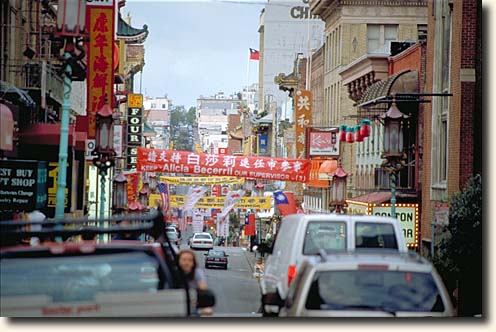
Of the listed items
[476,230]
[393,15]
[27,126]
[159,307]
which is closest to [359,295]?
[159,307]

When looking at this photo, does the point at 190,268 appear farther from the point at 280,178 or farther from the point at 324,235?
the point at 280,178

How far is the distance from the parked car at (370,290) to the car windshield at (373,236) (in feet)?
15.1

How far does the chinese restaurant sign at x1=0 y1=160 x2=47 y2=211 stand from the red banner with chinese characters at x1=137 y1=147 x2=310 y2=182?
63.6 ft

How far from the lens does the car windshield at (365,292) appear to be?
1221cm

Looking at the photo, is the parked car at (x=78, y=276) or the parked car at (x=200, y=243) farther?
the parked car at (x=200, y=243)

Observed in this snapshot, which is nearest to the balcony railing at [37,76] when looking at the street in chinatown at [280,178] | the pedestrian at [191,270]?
the street in chinatown at [280,178]

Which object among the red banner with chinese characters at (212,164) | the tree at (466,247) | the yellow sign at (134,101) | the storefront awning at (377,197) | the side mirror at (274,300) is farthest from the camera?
the yellow sign at (134,101)

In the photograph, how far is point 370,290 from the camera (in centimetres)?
1227

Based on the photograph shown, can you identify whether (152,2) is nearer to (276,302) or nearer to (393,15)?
(276,302)

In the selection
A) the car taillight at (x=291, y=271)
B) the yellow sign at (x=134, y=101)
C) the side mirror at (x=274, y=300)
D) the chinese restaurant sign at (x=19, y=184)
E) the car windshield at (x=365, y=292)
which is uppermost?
the yellow sign at (x=134, y=101)

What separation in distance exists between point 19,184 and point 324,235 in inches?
362

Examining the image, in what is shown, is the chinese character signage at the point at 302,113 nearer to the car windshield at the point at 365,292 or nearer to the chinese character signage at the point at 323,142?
the chinese character signage at the point at 323,142

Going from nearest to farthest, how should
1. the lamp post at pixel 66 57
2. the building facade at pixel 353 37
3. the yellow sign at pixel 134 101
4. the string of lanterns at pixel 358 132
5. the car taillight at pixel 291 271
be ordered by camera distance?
the car taillight at pixel 291 271 < the lamp post at pixel 66 57 < the string of lanterns at pixel 358 132 < the building facade at pixel 353 37 < the yellow sign at pixel 134 101

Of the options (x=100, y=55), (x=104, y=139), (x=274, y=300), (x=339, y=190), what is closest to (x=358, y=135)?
(x=339, y=190)
